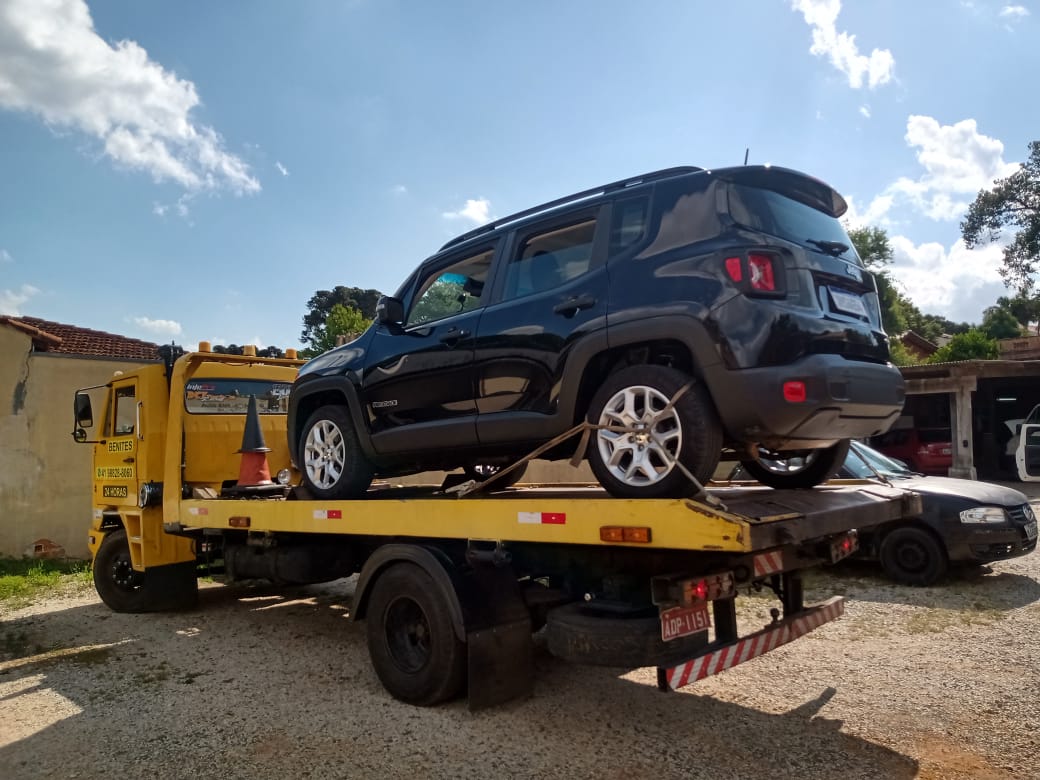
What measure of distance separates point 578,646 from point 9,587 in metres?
8.54

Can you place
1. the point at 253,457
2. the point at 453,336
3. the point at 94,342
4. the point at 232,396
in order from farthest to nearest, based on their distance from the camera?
the point at 94,342
the point at 232,396
the point at 253,457
the point at 453,336

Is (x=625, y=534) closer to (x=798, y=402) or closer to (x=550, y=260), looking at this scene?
(x=798, y=402)

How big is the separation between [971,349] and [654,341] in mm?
29636

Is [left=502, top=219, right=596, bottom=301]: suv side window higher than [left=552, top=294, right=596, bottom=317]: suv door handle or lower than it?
higher

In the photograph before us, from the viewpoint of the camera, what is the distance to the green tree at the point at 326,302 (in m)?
41.5

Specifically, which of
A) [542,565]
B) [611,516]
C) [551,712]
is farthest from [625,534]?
[551,712]

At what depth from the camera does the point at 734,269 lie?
140 inches

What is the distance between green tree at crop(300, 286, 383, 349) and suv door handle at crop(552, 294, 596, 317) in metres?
37.0

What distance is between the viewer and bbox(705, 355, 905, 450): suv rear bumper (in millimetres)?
3404

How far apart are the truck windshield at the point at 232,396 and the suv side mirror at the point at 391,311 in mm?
2265

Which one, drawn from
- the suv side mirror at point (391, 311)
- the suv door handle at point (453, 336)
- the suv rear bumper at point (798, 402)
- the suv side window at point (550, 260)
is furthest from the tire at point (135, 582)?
the suv rear bumper at point (798, 402)

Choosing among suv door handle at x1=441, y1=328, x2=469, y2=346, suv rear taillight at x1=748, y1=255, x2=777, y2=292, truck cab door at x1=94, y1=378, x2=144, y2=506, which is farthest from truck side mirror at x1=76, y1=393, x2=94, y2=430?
suv rear taillight at x1=748, y1=255, x2=777, y2=292

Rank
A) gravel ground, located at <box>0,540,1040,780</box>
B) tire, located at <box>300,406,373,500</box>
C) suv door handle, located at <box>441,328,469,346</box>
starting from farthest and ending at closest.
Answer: tire, located at <box>300,406,373,500</box> → suv door handle, located at <box>441,328,469,346</box> → gravel ground, located at <box>0,540,1040,780</box>

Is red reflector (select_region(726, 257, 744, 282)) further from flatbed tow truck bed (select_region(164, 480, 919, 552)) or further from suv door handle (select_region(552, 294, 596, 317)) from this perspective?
flatbed tow truck bed (select_region(164, 480, 919, 552))
